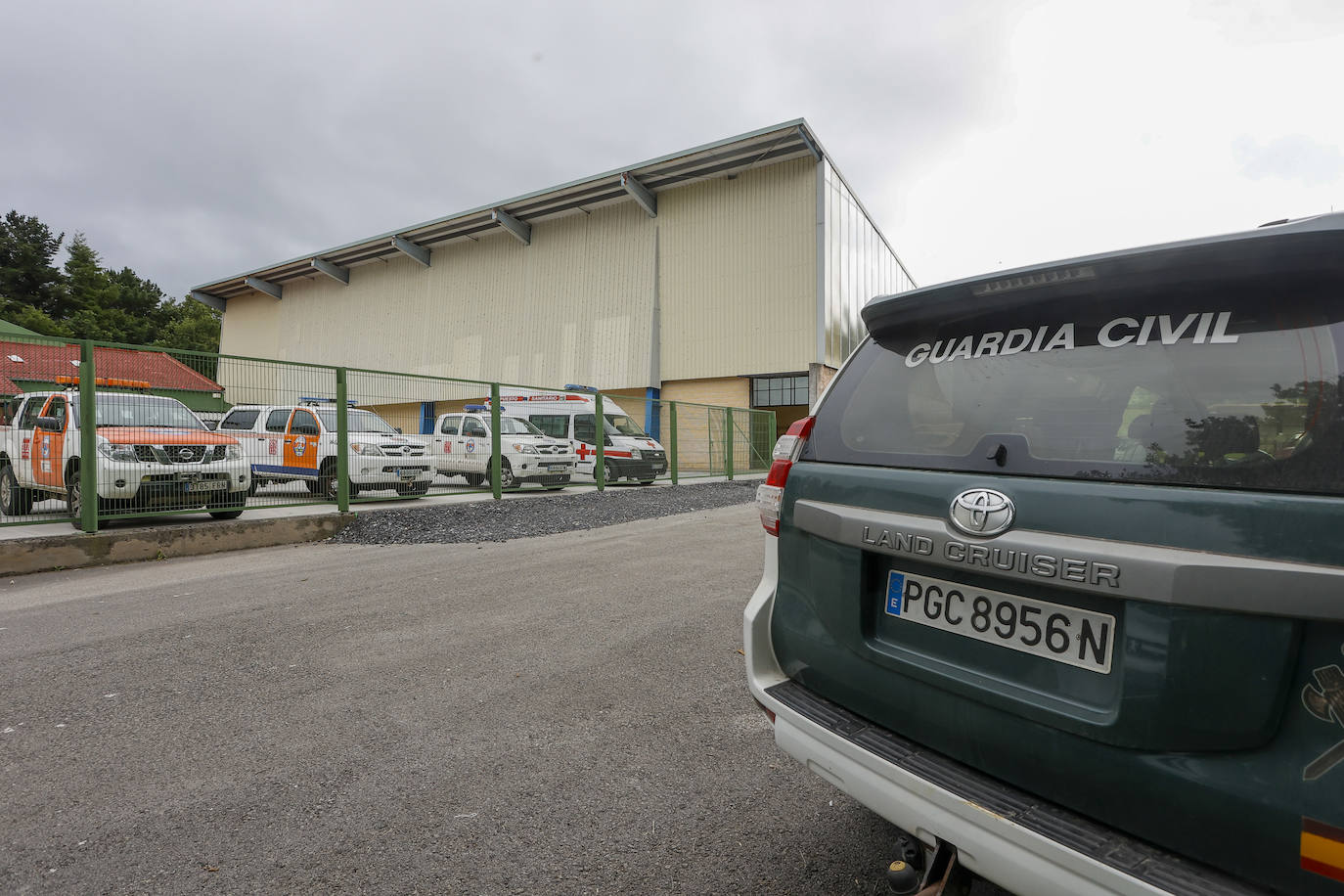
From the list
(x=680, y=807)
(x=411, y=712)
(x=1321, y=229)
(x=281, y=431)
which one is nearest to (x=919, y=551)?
(x=1321, y=229)

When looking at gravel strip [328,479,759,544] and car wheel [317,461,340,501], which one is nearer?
gravel strip [328,479,759,544]

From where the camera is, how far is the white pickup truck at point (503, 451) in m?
13.0

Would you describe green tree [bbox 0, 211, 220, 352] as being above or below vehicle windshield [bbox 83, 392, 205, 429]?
above

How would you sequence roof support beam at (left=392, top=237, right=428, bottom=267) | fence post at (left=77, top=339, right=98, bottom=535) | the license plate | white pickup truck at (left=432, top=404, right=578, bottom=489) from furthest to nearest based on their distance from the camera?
roof support beam at (left=392, top=237, right=428, bottom=267)
white pickup truck at (left=432, top=404, right=578, bottom=489)
fence post at (left=77, top=339, right=98, bottom=535)
the license plate

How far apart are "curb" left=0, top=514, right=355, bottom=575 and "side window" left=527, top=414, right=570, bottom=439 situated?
6270mm

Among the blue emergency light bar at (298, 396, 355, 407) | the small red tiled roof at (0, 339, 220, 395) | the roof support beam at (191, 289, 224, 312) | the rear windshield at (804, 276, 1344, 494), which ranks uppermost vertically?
the roof support beam at (191, 289, 224, 312)

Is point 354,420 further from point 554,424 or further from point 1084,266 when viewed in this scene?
point 1084,266

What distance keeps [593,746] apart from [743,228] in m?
23.9

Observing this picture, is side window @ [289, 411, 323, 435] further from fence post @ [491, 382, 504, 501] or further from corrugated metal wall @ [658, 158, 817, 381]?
corrugated metal wall @ [658, 158, 817, 381]

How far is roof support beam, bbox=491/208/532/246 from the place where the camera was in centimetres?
2912

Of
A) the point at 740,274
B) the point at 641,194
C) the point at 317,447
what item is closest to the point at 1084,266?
the point at 317,447

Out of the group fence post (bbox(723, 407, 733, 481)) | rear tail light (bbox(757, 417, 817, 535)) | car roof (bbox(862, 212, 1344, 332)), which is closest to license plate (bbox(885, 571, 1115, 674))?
rear tail light (bbox(757, 417, 817, 535))

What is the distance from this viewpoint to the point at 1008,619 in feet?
4.99

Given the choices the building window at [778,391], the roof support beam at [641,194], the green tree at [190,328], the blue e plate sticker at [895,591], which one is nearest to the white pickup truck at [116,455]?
the blue e plate sticker at [895,591]
